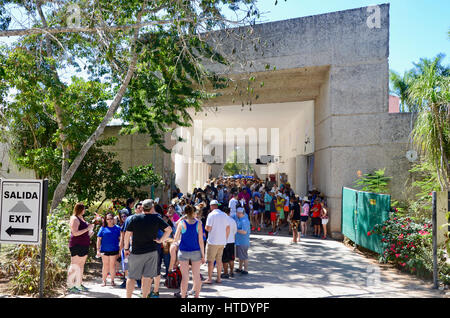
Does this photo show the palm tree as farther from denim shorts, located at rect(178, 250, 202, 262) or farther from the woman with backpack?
denim shorts, located at rect(178, 250, 202, 262)

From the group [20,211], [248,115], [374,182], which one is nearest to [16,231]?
[20,211]

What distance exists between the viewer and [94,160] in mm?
12359

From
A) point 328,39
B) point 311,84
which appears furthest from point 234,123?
point 328,39

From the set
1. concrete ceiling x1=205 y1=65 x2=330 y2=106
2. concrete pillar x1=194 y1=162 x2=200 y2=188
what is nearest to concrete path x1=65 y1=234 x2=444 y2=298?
concrete ceiling x1=205 y1=65 x2=330 y2=106

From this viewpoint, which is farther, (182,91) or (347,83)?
(347,83)

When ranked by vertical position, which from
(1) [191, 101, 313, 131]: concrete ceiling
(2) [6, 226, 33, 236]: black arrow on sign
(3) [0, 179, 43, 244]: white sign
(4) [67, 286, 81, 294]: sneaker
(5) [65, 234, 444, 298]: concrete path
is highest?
(1) [191, 101, 313, 131]: concrete ceiling

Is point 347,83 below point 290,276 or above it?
above

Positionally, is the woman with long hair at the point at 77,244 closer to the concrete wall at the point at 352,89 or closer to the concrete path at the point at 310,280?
the concrete path at the point at 310,280

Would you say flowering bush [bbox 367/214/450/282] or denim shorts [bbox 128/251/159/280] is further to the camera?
flowering bush [bbox 367/214/450/282]

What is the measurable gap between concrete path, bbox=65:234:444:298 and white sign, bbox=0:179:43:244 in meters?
1.97

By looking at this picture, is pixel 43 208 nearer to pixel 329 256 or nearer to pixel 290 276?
pixel 290 276

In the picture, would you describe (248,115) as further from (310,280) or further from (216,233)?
(216,233)

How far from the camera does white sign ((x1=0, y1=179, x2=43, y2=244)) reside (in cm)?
505
